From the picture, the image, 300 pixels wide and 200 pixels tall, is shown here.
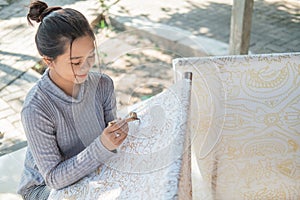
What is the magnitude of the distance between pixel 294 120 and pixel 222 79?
0.32 meters

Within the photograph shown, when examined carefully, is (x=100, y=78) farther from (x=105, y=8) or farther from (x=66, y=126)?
(x=105, y=8)

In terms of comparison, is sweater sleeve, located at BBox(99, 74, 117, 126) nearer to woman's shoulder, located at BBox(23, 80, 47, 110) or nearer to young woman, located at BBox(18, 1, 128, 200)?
young woman, located at BBox(18, 1, 128, 200)

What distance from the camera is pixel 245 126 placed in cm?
156

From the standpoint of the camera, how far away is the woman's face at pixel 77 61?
124 centimetres

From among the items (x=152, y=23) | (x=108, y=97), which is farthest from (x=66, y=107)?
(x=152, y=23)

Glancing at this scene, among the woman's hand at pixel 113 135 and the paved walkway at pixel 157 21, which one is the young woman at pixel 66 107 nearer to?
the woman's hand at pixel 113 135

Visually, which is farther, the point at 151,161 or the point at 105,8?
the point at 105,8

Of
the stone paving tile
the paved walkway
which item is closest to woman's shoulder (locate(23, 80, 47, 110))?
the paved walkway

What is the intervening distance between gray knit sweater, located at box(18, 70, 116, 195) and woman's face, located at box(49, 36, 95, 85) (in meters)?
0.05

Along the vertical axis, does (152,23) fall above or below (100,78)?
below

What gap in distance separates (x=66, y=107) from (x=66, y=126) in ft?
0.21

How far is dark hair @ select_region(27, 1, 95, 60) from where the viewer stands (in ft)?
4.16

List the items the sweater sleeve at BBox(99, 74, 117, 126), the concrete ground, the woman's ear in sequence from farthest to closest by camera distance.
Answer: the concrete ground
the sweater sleeve at BBox(99, 74, 117, 126)
the woman's ear

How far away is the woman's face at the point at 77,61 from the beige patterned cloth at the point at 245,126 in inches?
12.2
